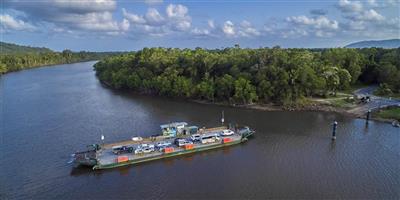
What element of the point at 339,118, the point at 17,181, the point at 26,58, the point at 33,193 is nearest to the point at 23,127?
the point at 17,181

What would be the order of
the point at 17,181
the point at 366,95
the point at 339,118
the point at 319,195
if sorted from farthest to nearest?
the point at 366,95 < the point at 339,118 < the point at 17,181 < the point at 319,195

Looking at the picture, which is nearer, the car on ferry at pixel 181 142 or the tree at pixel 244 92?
the car on ferry at pixel 181 142

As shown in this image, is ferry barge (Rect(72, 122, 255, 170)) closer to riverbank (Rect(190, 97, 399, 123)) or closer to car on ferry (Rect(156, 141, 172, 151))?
car on ferry (Rect(156, 141, 172, 151))

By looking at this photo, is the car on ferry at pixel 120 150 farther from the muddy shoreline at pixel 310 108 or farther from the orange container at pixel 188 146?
the muddy shoreline at pixel 310 108

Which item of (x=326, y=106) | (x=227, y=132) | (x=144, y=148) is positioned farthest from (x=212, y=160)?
(x=326, y=106)

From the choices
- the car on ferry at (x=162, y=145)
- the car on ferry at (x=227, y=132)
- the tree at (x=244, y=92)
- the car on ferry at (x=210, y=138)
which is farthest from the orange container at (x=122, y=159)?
the tree at (x=244, y=92)

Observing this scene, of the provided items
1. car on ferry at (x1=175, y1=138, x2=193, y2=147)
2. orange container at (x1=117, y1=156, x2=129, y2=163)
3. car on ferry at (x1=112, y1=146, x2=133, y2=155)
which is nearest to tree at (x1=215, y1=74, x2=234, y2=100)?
car on ferry at (x1=175, y1=138, x2=193, y2=147)

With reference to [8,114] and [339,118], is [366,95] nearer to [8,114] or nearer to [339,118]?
[339,118]
